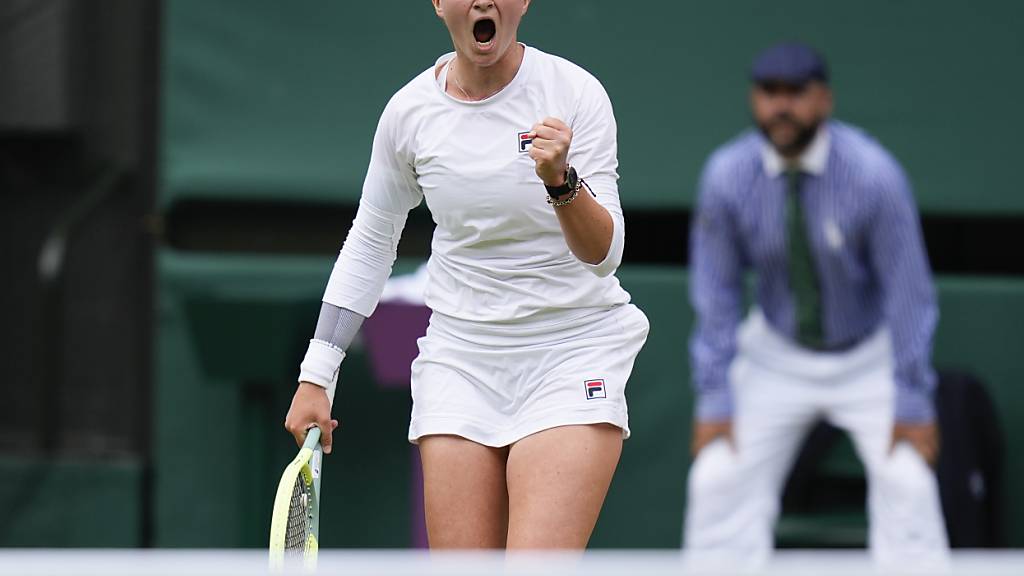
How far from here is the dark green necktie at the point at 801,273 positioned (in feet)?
18.7

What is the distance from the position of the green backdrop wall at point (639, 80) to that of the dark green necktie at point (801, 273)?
0.76 m

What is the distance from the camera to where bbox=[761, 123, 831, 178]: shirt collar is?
18.7ft

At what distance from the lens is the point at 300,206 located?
6.59m

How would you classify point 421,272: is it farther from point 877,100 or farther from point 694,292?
point 877,100

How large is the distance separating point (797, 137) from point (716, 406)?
96 cm

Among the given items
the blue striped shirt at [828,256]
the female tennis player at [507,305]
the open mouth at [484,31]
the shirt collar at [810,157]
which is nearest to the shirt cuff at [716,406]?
the blue striped shirt at [828,256]

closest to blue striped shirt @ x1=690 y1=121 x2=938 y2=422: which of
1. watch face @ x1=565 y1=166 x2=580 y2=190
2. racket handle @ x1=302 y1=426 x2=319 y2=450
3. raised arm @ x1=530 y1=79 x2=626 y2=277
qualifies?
raised arm @ x1=530 y1=79 x2=626 y2=277

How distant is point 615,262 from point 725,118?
343 cm

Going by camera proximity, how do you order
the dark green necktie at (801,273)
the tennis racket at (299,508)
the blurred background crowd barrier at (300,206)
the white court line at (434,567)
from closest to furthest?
the white court line at (434,567) → the tennis racket at (299,508) → the dark green necktie at (801,273) → the blurred background crowd barrier at (300,206)

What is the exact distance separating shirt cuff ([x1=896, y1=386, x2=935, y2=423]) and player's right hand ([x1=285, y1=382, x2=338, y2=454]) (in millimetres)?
2583

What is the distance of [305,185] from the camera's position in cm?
646

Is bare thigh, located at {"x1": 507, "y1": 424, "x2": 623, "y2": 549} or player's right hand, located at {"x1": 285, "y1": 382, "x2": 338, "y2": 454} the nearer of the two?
bare thigh, located at {"x1": 507, "y1": 424, "x2": 623, "y2": 549}

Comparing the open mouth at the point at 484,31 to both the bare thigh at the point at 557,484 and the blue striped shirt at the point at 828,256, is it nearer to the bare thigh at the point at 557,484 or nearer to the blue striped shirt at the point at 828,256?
the bare thigh at the point at 557,484

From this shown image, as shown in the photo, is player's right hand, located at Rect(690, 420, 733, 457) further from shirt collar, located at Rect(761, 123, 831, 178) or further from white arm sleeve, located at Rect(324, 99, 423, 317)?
white arm sleeve, located at Rect(324, 99, 423, 317)
